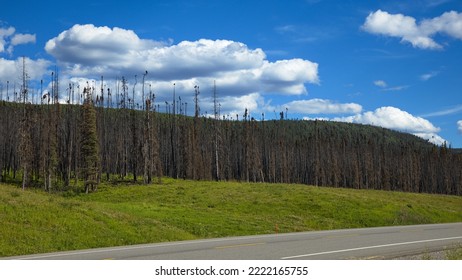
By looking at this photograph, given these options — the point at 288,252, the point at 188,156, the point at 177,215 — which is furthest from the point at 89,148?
the point at 288,252

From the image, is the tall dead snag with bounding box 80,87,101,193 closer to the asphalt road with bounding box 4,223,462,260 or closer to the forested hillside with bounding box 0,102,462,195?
the forested hillside with bounding box 0,102,462,195

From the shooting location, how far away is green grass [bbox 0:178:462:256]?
70.6 feet

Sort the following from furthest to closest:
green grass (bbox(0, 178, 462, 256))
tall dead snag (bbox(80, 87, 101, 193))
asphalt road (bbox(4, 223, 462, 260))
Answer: tall dead snag (bbox(80, 87, 101, 193)), green grass (bbox(0, 178, 462, 256)), asphalt road (bbox(4, 223, 462, 260))

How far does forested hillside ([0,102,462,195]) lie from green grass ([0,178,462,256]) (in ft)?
64.7

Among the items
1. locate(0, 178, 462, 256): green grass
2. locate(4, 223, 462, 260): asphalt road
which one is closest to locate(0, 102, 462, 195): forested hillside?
locate(0, 178, 462, 256): green grass

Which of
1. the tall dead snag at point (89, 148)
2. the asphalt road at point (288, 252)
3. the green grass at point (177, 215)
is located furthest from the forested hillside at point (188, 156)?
the asphalt road at point (288, 252)

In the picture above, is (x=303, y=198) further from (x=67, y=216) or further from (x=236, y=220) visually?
(x=67, y=216)

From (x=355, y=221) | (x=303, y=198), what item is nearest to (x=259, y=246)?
(x=355, y=221)

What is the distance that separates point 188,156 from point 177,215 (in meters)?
59.8

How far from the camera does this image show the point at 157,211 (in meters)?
33.8

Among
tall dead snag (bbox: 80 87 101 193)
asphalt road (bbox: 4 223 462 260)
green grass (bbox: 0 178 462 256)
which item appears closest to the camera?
asphalt road (bbox: 4 223 462 260)

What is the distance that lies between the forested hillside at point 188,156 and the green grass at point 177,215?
1972 cm

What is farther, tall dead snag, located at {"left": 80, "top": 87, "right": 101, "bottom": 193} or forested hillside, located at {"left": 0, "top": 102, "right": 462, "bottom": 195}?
forested hillside, located at {"left": 0, "top": 102, "right": 462, "bottom": 195}
